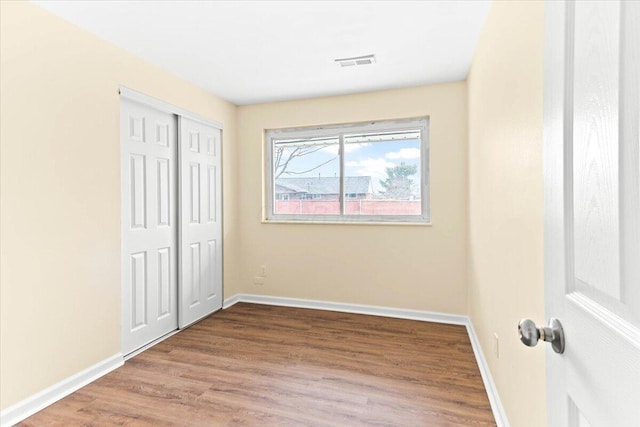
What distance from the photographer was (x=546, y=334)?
711mm

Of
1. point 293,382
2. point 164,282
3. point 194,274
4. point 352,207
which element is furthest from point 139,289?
point 352,207

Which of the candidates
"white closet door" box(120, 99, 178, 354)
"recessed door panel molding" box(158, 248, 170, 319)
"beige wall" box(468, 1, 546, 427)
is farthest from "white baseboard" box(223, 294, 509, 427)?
"white closet door" box(120, 99, 178, 354)

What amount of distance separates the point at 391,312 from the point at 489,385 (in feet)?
4.98

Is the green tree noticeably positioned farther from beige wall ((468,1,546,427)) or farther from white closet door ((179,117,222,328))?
white closet door ((179,117,222,328))

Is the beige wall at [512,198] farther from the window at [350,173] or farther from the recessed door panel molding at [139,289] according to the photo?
the recessed door panel molding at [139,289]

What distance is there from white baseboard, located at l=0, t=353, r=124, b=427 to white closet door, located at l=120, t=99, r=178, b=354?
0.19m

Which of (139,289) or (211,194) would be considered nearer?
(139,289)

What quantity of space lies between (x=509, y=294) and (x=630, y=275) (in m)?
1.29

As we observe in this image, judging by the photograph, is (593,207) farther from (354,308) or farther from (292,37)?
(354,308)

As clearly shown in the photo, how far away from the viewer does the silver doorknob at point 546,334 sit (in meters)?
0.69

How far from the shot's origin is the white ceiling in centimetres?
208

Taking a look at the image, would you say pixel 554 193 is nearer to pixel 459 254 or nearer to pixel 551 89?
pixel 551 89

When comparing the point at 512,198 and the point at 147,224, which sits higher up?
the point at 512,198

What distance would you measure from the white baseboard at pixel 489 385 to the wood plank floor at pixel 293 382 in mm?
42
